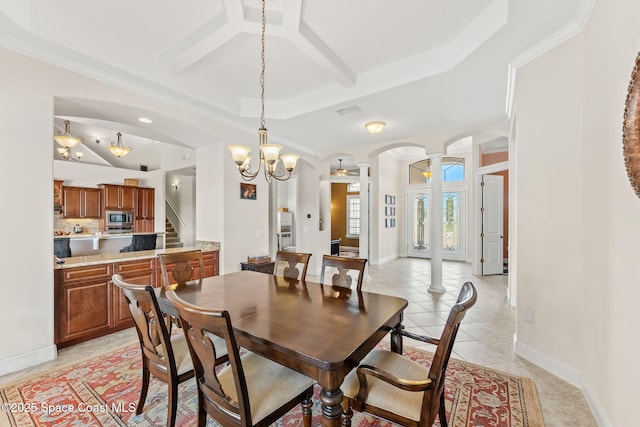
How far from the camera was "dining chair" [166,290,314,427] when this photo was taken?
1.16 meters

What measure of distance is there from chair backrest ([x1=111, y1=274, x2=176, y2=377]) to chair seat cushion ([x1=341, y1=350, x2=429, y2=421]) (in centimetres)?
101

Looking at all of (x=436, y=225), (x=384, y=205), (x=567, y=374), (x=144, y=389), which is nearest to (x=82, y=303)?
(x=144, y=389)

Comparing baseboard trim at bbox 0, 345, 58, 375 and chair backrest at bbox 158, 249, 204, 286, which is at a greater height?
chair backrest at bbox 158, 249, 204, 286

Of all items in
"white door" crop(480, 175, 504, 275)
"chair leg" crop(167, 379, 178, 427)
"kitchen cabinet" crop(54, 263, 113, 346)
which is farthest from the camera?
"white door" crop(480, 175, 504, 275)

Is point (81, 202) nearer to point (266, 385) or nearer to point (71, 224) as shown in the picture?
point (71, 224)

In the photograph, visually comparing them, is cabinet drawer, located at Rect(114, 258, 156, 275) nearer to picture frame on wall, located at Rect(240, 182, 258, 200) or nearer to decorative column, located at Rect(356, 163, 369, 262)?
picture frame on wall, located at Rect(240, 182, 258, 200)

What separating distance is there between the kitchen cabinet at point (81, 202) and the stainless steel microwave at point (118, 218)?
0.74 feet

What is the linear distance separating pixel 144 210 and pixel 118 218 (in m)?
0.69

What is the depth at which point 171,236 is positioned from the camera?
8703 mm

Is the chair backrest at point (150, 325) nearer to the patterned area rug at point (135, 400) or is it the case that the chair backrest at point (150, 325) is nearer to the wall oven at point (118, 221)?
the patterned area rug at point (135, 400)

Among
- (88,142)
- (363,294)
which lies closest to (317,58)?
(363,294)

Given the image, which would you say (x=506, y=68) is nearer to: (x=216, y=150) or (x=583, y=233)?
(x=583, y=233)

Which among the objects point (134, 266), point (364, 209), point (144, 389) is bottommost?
point (144, 389)

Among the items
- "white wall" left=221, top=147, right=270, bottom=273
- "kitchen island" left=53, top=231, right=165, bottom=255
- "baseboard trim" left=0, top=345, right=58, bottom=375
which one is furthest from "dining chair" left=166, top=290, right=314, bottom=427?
"kitchen island" left=53, top=231, right=165, bottom=255
